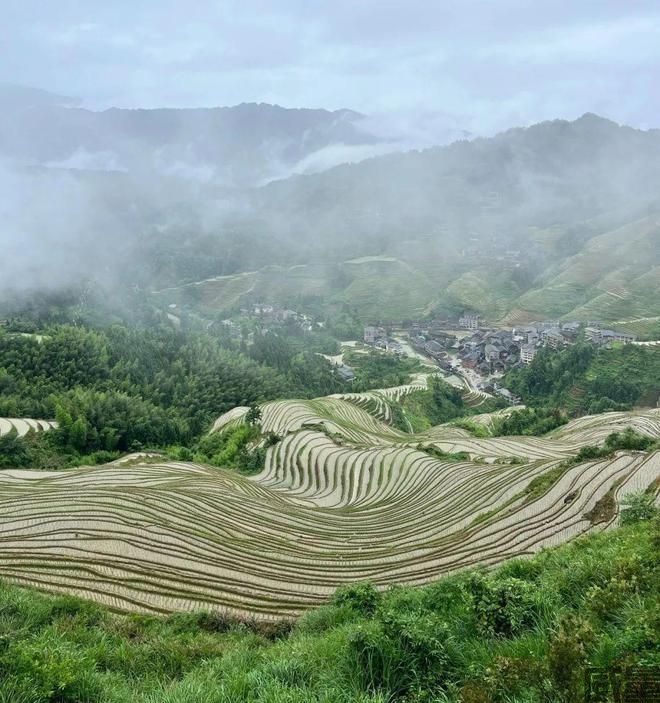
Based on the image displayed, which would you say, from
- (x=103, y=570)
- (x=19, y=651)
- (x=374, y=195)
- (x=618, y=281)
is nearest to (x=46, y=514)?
(x=103, y=570)

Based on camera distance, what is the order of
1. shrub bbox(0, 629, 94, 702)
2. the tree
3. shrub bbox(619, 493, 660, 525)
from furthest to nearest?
the tree
shrub bbox(619, 493, 660, 525)
shrub bbox(0, 629, 94, 702)

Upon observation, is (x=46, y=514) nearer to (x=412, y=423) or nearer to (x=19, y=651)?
(x=19, y=651)

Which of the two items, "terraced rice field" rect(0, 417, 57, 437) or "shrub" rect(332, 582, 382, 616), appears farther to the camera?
"terraced rice field" rect(0, 417, 57, 437)

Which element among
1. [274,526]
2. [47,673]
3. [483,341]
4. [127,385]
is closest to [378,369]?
[483,341]

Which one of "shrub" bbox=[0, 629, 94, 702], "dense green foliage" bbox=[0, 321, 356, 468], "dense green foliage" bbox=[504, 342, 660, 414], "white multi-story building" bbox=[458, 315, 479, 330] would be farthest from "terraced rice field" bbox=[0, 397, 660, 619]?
"white multi-story building" bbox=[458, 315, 479, 330]

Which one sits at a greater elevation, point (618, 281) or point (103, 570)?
point (618, 281)

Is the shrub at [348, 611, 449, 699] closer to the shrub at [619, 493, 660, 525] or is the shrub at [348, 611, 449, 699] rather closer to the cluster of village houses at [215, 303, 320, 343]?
the shrub at [619, 493, 660, 525]

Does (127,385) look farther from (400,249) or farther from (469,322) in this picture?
(400,249)
